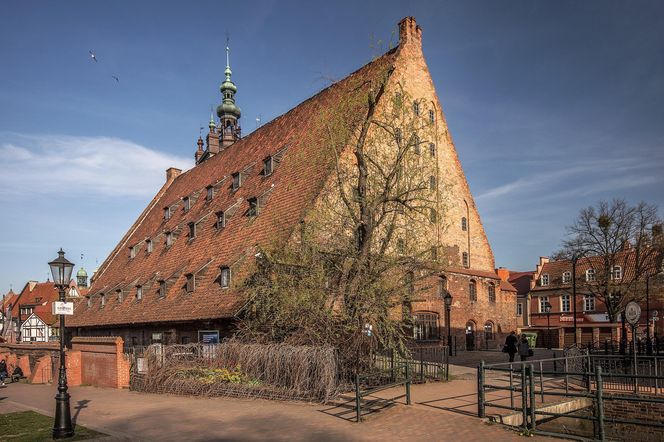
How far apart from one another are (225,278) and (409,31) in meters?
15.0

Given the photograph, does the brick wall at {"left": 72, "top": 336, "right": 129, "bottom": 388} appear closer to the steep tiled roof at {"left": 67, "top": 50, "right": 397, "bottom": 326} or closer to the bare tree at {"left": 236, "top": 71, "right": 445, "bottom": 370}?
the steep tiled roof at {"left": 67, "top": 50, "right": 397, "bottom": 326}

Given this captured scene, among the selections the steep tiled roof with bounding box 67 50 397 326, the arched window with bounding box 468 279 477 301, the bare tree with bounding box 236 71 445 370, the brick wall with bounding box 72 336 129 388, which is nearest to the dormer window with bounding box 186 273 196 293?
the steep tiled roof with bounding box 67 50 397 326

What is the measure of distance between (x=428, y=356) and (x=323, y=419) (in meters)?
9.62

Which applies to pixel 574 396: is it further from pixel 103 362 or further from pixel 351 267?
pixel 103 362

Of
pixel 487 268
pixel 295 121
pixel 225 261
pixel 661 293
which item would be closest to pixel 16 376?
pixel 225 261

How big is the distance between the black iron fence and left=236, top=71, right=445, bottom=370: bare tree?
3762 mm

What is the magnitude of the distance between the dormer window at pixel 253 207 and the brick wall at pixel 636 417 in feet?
50.9

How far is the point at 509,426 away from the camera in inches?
449

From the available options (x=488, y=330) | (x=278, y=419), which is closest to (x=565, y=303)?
(x=488, y=330)

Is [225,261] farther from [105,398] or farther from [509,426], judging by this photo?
[509,426]

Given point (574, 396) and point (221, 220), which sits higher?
point (221, 220)

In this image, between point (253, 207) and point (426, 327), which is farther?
point (426, 327)

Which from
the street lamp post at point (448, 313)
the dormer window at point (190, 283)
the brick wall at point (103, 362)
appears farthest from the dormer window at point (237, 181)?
the street lamp post at point (448, 313)

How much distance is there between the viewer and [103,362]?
70.0 ft
